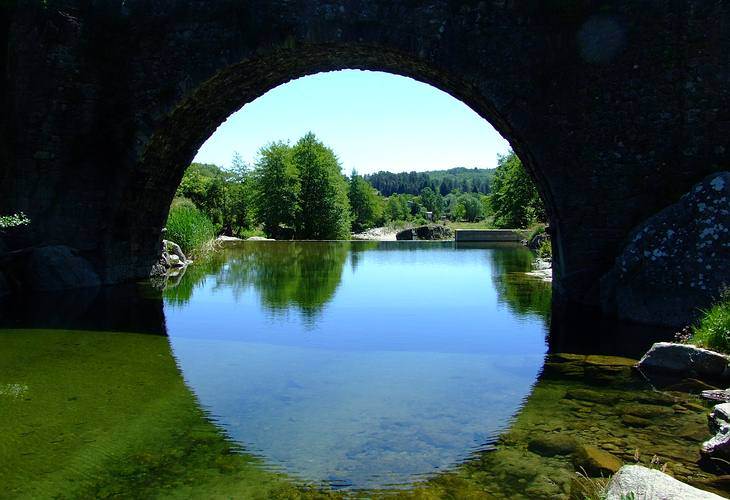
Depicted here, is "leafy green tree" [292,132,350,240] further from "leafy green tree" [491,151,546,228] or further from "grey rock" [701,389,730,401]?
"grey rock" [701,389,730,401]

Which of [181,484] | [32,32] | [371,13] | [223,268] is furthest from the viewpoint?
[223,268]

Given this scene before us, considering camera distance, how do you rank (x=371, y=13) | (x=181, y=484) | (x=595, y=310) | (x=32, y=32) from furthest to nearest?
(x=32, y=32), (x=371, y=13), (x=595, y=310), (x=181, y=484)

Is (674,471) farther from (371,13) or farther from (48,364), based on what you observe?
(371,13)

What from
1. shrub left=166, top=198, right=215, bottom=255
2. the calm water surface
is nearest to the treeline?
shrub left=166, top=198, right=215, bottom=255

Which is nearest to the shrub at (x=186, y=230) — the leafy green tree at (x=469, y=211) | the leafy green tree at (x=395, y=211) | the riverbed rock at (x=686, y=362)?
the riverbed rock at (x=686, y=362)

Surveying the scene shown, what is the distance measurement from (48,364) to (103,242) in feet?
19.7

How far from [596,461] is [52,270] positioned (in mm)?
10517

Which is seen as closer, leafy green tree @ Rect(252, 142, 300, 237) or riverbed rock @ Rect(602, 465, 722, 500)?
riverbed rock @ Rect(602, 465, 722, 500)

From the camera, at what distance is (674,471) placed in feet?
12.2

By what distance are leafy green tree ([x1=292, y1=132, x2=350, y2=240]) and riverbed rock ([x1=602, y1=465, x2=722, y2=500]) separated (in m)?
36.7

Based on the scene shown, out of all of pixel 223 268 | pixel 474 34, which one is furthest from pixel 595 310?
pixel 223 268

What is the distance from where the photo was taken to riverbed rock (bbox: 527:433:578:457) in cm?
406

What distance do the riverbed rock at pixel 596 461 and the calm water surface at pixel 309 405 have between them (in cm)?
6

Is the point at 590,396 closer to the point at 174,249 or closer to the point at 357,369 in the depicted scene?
the point at 357,369
